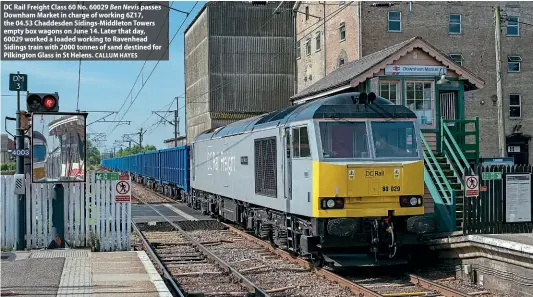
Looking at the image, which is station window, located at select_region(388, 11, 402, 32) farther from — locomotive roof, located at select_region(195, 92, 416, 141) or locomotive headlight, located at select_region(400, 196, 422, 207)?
locomotive headlight, located at select_region(400, 196, 422, 207)

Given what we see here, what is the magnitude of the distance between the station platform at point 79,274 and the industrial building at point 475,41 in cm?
3016

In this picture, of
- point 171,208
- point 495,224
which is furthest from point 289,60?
point 495,224

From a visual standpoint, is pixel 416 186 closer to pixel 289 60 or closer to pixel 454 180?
pixel 454 180

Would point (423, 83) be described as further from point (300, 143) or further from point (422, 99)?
point (300, 143)

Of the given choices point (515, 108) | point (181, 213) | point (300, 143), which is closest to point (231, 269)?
point (300, 143)

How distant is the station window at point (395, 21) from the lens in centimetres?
4168

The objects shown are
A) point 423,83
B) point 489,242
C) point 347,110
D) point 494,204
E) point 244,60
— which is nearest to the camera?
point 489,242

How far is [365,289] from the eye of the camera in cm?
1042

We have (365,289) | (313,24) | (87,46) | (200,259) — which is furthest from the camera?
(313,24)

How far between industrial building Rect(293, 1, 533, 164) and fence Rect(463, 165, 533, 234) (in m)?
27.6

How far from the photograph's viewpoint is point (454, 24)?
42219mm

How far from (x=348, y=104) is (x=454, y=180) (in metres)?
4.44

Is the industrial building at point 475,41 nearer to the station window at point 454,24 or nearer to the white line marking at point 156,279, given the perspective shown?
the station window at point 454,24

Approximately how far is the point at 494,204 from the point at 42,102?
28.9ft
